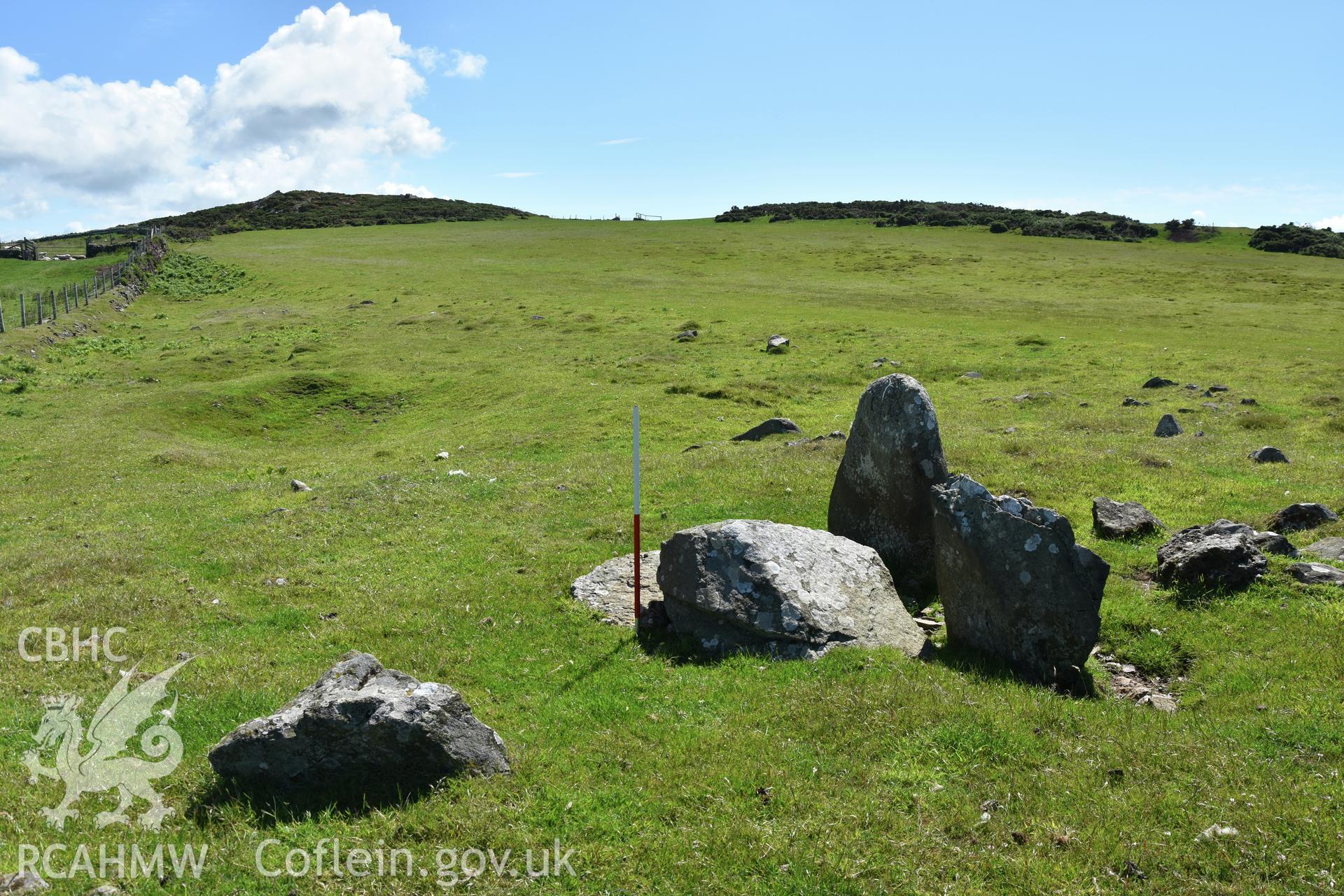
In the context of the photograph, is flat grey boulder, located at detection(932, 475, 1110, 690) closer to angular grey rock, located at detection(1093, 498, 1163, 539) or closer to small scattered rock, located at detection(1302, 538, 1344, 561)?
angular grey rock, located at detection(1093, 498, 1163, 539)

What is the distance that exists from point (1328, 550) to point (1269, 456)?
9142 mm

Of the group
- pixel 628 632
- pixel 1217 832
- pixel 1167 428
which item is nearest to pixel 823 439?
pixel 1167 428

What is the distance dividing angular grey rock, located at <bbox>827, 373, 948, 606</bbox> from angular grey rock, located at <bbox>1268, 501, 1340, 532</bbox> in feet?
23.6

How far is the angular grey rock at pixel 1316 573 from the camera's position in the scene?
12484 millimetres

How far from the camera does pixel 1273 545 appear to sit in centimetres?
1391

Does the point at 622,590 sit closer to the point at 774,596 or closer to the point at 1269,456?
the point at 774,596

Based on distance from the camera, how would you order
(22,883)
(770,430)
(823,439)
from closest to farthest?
(22,883), (823,439), (770,430)

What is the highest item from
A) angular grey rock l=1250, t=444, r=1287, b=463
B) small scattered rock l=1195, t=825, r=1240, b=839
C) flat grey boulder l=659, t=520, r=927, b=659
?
angular grey rock l=1250, t=444, r=1287, b=463

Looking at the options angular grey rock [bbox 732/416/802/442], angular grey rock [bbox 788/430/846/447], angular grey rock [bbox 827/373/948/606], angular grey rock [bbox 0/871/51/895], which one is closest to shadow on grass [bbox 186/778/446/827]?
angular grey rock [bbox 0/871/51/895]

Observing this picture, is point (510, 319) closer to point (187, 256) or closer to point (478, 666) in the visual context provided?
point (478, 666)

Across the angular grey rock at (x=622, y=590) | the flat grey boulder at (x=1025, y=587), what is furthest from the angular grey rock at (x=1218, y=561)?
the angular grey rock at (x=622, y=590)

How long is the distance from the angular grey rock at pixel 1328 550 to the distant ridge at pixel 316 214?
13783 centimetres

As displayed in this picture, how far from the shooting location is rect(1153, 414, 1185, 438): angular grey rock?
86.2 ft

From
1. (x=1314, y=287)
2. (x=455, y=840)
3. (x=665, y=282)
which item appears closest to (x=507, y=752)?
(x=455, y=840)
